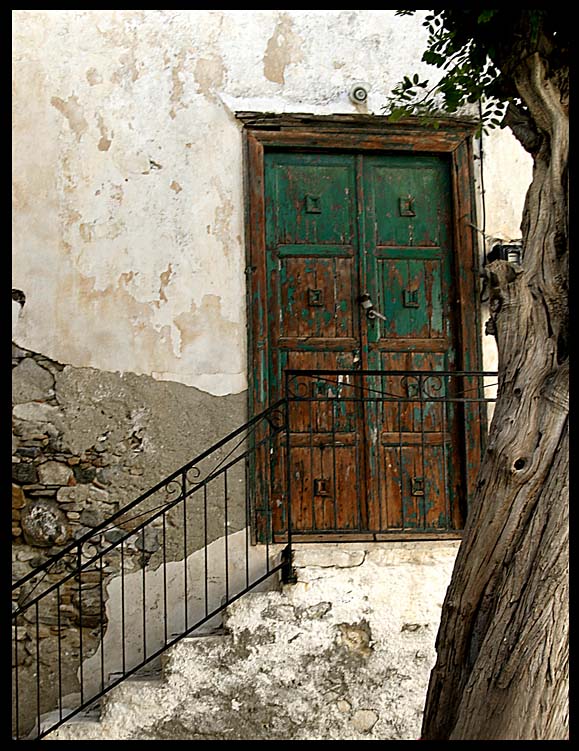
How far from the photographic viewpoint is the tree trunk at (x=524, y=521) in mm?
3424

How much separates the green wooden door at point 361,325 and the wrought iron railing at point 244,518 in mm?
14

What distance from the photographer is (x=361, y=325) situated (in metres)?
6.75

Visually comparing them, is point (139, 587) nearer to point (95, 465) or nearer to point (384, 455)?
point (95, 465)

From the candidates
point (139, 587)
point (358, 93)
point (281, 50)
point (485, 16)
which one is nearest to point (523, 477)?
point (485, 16)

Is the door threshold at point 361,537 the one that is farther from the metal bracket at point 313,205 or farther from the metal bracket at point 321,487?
the metal bracket at point 313,205

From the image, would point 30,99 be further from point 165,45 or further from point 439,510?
point 439,510

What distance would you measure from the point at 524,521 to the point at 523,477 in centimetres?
16

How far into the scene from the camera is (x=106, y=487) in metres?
6.46

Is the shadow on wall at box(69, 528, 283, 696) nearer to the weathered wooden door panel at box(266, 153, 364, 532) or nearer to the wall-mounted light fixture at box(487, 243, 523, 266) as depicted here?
the weathered wooden door panel at box(266, 153, 364, 532)
